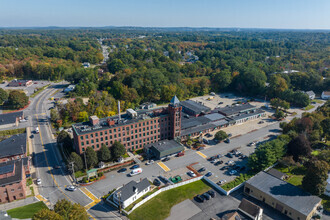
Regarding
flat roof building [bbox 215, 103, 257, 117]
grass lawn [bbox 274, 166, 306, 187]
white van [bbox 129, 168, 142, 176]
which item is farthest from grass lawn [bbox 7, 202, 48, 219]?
flat roof building [bbox 215, 103, 257, 117]

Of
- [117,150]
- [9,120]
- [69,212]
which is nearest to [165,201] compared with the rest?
[69,212]

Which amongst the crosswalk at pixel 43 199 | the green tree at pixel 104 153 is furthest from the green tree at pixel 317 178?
the crosswalk at pixel 43 199

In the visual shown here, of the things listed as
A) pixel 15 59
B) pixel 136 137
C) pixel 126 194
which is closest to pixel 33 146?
pixel 136 137

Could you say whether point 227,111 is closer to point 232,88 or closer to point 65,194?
point 232,88

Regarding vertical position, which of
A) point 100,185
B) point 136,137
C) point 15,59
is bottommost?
point 100,185

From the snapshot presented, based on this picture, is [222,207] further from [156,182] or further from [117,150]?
[117,150]

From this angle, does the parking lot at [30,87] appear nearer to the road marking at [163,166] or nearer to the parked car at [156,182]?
the road marking at [163,166]
